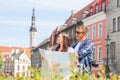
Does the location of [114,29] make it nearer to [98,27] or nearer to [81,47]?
[98,27]

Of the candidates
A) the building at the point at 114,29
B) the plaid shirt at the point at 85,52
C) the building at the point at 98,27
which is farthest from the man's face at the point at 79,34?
the building at the point at 98,27

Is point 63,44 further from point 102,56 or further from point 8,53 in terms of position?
point 8,53

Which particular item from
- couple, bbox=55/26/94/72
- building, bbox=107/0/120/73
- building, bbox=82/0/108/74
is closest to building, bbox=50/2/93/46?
building, bbox=82/0/108/74

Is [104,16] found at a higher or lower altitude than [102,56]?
higher

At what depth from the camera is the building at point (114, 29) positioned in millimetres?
41875

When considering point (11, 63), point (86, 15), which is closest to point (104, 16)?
point (86, 15)

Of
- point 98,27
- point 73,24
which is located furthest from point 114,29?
point 73,24

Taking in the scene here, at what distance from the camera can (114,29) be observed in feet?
143

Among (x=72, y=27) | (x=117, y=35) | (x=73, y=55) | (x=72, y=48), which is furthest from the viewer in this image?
(x=72, y=27)

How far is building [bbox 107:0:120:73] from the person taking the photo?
137 feet

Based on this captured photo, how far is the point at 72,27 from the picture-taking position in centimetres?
5772

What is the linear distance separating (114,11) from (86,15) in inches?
313

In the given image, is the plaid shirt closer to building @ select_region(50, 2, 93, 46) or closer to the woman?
the woman

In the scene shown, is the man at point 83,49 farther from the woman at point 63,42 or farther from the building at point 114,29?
the building at point 114,29
